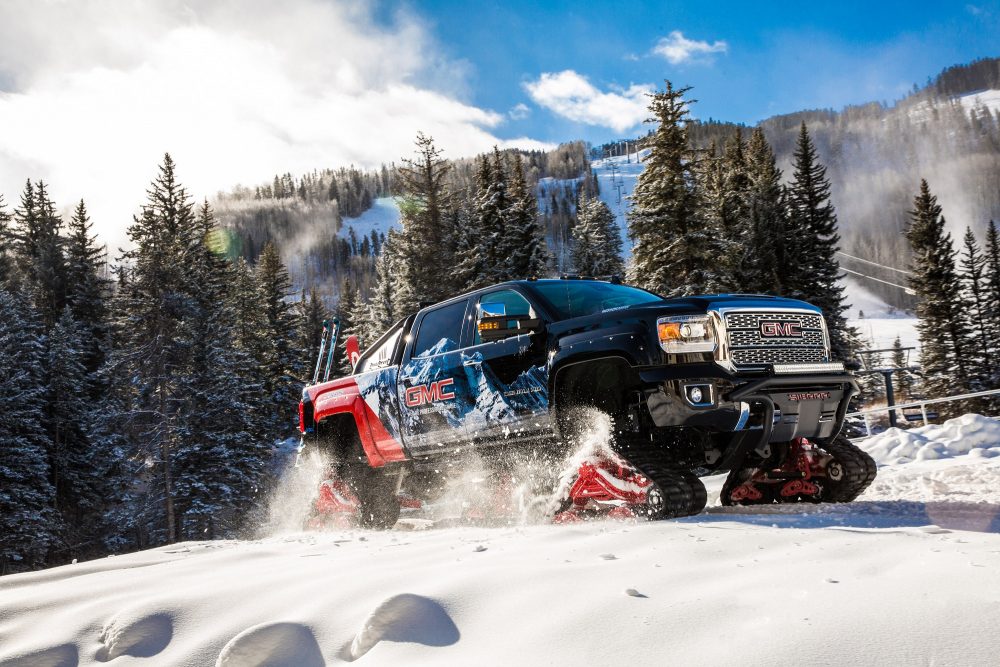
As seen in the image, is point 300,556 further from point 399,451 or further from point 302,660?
point 399,451

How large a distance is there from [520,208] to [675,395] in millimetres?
29706

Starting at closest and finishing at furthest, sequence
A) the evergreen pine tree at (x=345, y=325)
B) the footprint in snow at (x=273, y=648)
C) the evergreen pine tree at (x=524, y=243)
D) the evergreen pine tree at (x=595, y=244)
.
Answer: the footprint in snow at (x=273, y=648) < the evergreen pine tree at (x=524, y=243) < the evergreen pine tree at (x=595, y=244) < the evergreen pine tree at (x=345, y=325)

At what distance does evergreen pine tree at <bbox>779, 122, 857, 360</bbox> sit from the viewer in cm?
3400

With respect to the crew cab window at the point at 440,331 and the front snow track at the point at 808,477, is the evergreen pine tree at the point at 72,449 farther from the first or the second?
the front snow track at the point at 808,477

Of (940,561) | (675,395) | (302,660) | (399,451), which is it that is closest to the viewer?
(302,660)

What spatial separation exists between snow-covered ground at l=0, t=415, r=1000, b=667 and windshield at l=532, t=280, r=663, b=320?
77.9 inches

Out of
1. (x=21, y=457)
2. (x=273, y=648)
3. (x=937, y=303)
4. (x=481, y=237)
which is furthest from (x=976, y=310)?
(x=273, y=648)

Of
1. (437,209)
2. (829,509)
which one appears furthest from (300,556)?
(437,209)

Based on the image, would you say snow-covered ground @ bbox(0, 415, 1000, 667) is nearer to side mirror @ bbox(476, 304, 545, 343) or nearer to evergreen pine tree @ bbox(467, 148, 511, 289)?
side mirror @ bbox(476, 304, 545, 343)

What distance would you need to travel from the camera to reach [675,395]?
4.71m

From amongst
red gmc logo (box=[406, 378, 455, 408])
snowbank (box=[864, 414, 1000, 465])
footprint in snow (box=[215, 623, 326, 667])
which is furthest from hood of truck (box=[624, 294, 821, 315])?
snowbank (box=[864, 414, 1000, 465])

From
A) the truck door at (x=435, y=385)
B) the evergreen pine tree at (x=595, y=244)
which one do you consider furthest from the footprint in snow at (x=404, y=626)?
the evergreen pine tree at (x=595, y=244)

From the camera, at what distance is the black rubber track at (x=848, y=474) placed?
565cm

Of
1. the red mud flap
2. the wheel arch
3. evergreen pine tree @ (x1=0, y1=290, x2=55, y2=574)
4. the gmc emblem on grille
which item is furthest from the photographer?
evergreen pine tree @ (x1=0, y1=290, x2=55, y2=574)
